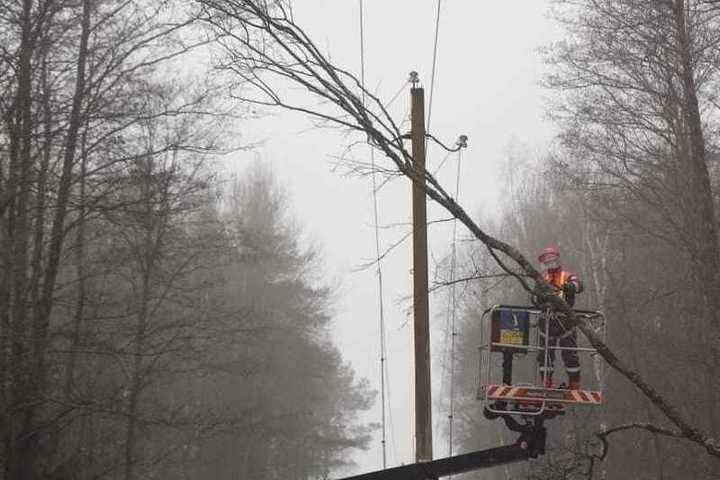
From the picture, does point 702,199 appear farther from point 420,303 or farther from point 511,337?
point 511,337

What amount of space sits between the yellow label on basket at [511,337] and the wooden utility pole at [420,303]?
1146 mm

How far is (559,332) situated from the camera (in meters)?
7.97

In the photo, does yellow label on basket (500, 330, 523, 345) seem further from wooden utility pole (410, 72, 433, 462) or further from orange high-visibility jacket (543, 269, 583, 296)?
wooden utility pole (410, 72, 433, 462)

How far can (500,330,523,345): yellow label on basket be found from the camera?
7625 mm

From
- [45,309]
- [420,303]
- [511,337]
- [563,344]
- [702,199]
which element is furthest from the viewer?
[702,199]

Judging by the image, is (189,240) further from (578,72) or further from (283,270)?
(283,270)

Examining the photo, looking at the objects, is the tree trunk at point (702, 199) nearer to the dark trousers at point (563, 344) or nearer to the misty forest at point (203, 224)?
the misty forest at point (203, 224)

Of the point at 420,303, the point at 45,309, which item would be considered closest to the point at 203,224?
the point at 45,309

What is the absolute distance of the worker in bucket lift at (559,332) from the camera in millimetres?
7508

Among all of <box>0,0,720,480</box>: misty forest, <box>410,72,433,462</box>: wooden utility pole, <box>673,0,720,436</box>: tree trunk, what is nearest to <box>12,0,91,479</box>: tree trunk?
<box>0,0,720,480</box>: misty forest

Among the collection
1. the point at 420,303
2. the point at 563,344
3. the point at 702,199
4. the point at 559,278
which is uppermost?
the point at 702,199

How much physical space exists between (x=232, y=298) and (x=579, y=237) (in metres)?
15.0

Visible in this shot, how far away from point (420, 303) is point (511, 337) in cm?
162

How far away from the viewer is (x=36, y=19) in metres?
12.9
